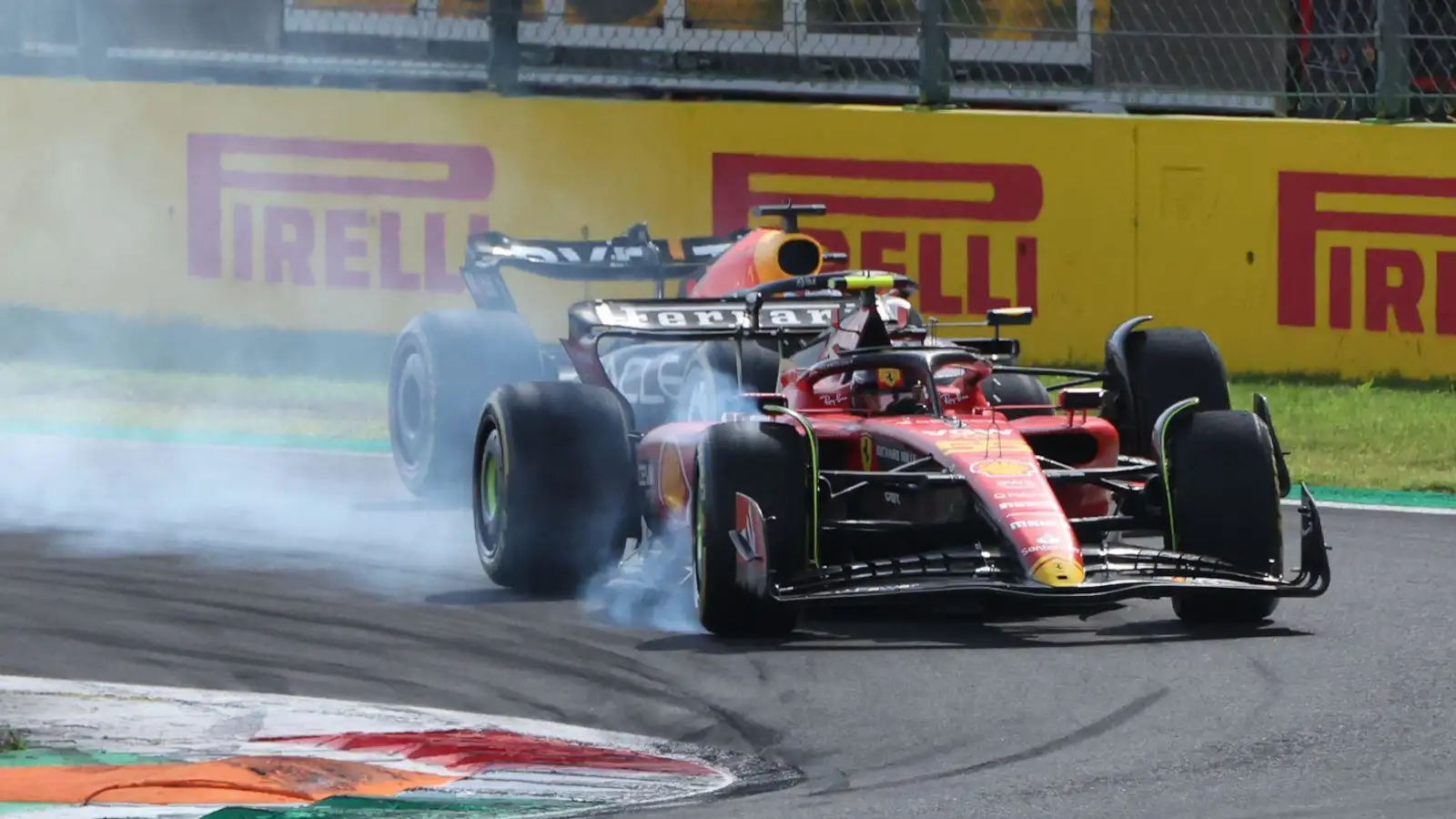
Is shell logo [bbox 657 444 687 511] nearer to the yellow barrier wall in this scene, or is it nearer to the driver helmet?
the driver helmet

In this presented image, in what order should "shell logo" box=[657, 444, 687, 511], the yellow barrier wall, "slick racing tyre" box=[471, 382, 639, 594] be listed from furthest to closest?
the yellow barrier wall, "slick racing tyre" box=[471, 382, 639, 594], "shell logo" box=[657, 444, 687, 511]

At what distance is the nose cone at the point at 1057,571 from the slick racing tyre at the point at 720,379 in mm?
1835

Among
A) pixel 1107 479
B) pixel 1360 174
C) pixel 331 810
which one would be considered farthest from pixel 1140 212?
pixel 331 810

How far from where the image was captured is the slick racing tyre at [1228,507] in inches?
307

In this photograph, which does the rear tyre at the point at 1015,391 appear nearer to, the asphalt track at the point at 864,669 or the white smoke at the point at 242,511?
the asphalt track at the point at 864,669

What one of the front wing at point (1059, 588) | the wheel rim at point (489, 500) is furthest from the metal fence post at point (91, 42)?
the front wing at point (1059, 588)

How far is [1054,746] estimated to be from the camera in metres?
6.23

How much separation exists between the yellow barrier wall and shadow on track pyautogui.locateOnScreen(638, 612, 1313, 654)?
5.77 m

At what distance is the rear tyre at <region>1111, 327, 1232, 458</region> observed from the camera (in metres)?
9.12

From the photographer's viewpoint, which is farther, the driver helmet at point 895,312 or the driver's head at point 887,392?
the driver helmet at point 895,312

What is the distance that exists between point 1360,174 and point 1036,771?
7976mm

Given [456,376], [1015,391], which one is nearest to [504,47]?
[456,376]

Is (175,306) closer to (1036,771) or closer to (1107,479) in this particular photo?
(1107,479)

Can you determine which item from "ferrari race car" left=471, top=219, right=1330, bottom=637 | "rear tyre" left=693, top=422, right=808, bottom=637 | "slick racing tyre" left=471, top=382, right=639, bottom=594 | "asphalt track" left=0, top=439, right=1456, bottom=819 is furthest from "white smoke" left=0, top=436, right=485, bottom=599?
"rear tyre" left=693, top=422, right=808, bottom=637
